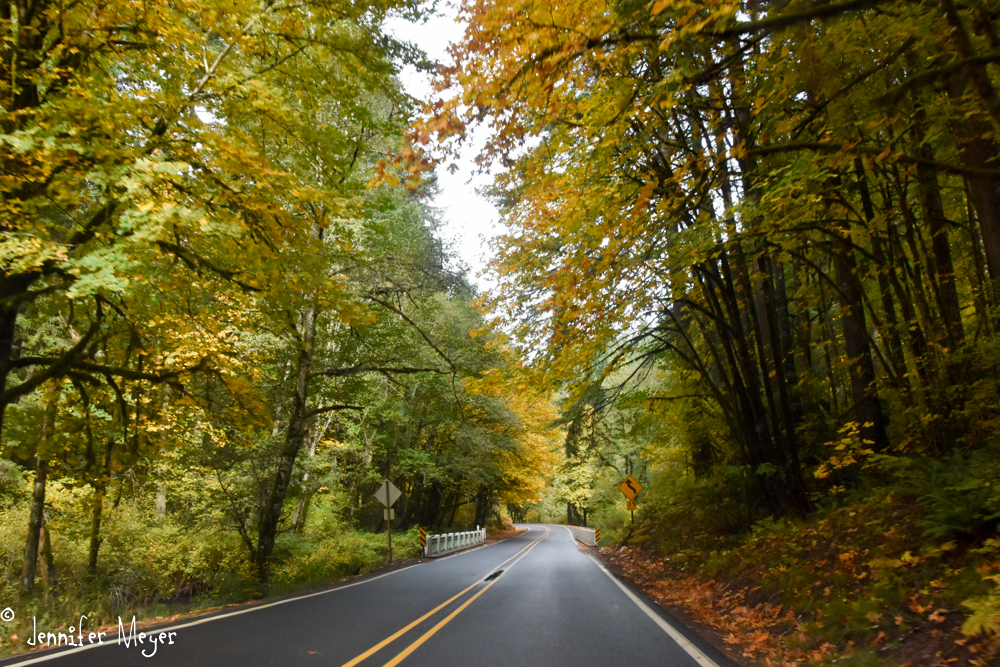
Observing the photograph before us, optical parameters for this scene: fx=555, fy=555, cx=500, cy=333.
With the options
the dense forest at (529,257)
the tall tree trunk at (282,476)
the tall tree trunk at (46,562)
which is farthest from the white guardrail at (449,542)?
the tall tree trunk at (46,562)

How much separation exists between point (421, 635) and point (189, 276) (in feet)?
20.0

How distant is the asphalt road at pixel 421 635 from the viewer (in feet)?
18.3

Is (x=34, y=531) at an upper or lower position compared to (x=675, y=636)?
upper

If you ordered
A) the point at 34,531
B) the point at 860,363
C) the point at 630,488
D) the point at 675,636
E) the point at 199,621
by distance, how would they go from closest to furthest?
the point at 675,636, the point at 199,621, the point at 34,531, the point at 860,363, the point at 630,488

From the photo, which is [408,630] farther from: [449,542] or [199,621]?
[449,542]

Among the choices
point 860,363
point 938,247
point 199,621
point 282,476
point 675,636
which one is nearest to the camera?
point 675,636

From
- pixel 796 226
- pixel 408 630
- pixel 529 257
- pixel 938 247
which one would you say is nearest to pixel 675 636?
pixel 408 630

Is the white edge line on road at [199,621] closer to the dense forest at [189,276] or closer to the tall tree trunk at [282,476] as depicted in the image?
the dense forest at [189,276]

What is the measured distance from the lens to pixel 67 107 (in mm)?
5688

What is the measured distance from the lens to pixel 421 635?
6.73m

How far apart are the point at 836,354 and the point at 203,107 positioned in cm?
1704

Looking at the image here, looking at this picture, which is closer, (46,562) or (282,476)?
(46,562)

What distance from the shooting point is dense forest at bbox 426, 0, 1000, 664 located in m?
5.08

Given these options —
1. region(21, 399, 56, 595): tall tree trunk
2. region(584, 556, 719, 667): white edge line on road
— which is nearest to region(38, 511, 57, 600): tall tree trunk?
region(21, 399, 56, 595): tall tree trunk
